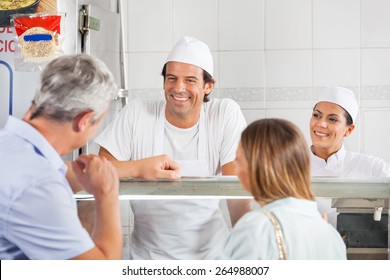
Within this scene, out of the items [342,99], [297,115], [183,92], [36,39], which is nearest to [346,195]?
[183,92]

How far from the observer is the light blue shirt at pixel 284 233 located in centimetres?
80

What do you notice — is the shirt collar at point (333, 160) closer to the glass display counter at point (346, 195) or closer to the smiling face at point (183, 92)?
the smiling face at point (183, 92)

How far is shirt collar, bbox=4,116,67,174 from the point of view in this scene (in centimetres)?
81

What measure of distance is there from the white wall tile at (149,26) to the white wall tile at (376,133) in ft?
2.43

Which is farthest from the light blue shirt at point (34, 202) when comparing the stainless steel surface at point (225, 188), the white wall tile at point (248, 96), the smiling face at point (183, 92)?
the white wall tile at point (248, 96)

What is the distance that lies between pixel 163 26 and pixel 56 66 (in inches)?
59.7

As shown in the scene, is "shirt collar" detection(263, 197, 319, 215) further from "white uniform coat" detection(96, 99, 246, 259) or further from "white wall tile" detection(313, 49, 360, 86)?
"white wall tile" detection(313, 49, 360, 86)

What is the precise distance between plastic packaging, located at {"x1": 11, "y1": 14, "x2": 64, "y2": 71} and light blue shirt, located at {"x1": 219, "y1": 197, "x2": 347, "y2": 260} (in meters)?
0.98

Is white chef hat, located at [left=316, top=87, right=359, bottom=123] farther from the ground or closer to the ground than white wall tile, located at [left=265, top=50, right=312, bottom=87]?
closer to the ground

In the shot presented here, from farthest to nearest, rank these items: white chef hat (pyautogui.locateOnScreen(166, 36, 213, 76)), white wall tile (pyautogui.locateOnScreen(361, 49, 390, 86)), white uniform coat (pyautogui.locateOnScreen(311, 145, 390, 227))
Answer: white wall tile (pyautogui.locateOnScreen(361, 49, 390, 86)), white chef hat (pyautogui.locateOnScreen(166, 36, 213, 76)), white uniform coat (pyautogui.locateOnScreen(311, 145, 390, 227))

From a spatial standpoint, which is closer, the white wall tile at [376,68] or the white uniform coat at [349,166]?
the white uniform coat at [349,166]

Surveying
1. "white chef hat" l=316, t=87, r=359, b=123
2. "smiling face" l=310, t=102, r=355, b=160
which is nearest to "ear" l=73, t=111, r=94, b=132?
"smiling face" l=310, t=102, r=355, b=160

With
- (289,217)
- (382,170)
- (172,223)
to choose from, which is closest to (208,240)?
(172,223)

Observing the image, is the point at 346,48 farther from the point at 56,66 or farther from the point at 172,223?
the point at 56,66
